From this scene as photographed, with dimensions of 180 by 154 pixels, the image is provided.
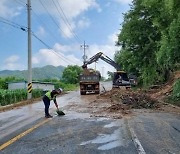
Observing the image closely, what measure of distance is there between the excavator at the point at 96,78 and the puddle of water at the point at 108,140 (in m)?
35.2

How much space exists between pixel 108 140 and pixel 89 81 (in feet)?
121

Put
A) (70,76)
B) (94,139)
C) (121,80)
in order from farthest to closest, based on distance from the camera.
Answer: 1. (70,76)
2. (121,80)
3. (94,139)

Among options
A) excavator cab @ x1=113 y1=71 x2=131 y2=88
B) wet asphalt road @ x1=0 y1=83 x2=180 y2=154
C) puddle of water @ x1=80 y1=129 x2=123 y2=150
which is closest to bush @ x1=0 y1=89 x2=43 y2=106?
excavator cab @ x1=113 y1=71 x2=131 y2=88

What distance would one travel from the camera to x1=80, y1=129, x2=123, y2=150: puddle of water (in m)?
9.80

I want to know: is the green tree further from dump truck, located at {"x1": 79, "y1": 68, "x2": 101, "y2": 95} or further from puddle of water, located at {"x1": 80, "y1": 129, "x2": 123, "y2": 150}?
puddle of water, located at {"x1": 80, "y1": 129, "x2": 123, "y2": 150}

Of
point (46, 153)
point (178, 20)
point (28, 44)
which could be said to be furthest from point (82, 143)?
point (28, 44)

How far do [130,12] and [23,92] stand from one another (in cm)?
1670

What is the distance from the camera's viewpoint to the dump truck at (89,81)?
47469 mm

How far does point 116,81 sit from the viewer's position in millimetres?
51406

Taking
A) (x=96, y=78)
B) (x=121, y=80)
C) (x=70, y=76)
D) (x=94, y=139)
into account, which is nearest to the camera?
(x=94, y=139)

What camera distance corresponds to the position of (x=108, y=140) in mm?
10859

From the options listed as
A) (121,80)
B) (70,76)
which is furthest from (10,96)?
(70,76)

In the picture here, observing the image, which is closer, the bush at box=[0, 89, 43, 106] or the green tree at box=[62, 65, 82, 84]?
the bush at box=[0, 89, 43, 106]

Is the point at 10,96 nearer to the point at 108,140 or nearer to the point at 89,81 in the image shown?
the point at 89,81
